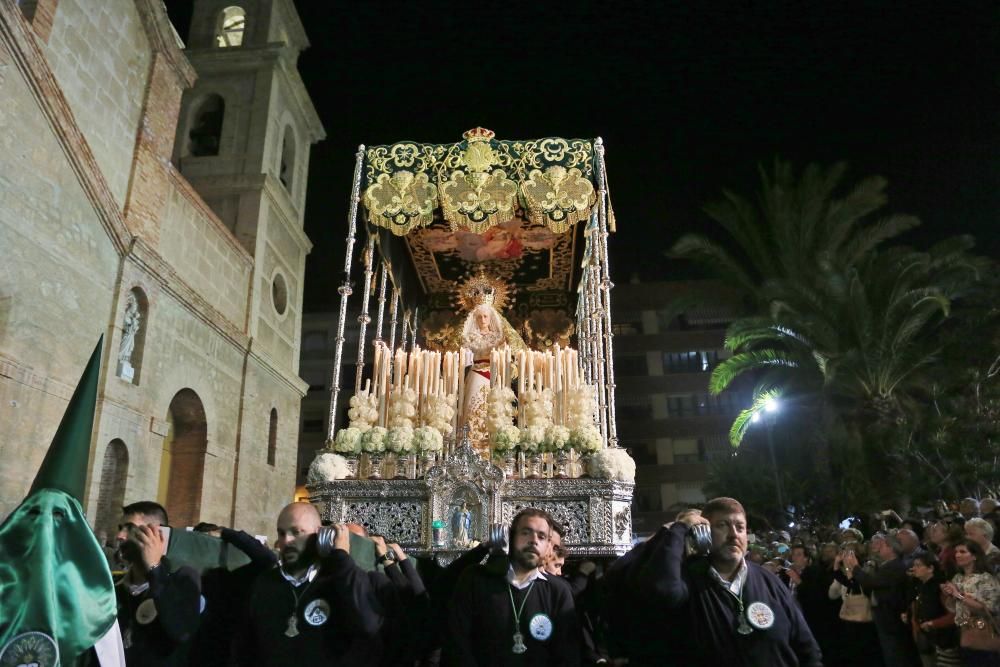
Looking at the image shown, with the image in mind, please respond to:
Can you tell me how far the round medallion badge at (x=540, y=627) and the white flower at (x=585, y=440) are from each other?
4.44 meters

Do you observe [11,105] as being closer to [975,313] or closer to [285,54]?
[285,54]

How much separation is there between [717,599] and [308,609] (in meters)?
1.90

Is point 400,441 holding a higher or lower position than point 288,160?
lower

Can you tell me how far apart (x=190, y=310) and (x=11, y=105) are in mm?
6173

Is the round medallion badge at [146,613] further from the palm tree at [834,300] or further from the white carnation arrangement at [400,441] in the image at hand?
the palm tree at [834,300]

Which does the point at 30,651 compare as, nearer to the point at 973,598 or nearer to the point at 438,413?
the point at 973,598

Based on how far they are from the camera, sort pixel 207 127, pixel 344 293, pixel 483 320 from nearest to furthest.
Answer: pixel 344 293, pixel 483 320, pixel 207 127

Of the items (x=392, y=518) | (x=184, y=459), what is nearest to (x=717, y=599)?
(x=392, y=518)

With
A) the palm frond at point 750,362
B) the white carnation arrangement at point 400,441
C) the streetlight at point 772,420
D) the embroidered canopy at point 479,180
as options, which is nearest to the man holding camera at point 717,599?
the white carnation arrangement at point 400,441

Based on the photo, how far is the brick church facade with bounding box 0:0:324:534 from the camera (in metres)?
9.12

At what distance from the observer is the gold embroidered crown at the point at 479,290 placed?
12.6 metres

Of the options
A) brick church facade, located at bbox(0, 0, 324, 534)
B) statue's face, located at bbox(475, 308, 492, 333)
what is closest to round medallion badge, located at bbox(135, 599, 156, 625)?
brick church facade, located at bbox(0, 0, 324, 534)

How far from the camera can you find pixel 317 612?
334 centimetres

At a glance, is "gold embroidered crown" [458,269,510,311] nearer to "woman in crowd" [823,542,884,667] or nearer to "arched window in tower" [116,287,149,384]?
"arched window in tower" [116,287,149,384]
